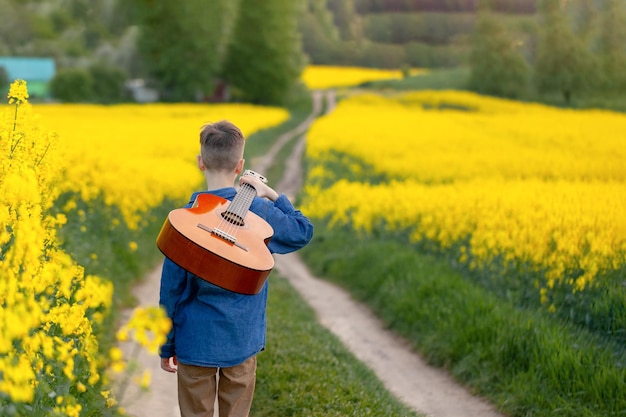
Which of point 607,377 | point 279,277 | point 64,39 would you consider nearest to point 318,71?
point 64,39

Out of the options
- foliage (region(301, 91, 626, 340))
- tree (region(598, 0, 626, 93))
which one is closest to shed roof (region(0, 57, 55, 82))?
tree (region(598, 0, 626, 93))

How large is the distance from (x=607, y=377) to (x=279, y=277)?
6.50 meters

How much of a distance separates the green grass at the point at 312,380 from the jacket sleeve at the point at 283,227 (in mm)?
1829

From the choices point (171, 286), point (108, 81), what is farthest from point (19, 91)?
point (108, 81)

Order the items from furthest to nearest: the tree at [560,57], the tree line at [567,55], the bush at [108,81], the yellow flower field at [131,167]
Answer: the bush at [108,81] < the tree line at [567,55] < the tree at [560,57] < the yellow flower field at [131,167]

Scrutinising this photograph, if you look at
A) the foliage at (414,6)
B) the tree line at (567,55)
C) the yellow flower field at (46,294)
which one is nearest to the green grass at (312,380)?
the yellow flower field at (46,294)

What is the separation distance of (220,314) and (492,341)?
161 inches

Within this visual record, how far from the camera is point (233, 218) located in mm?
3807

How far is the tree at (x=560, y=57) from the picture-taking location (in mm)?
53812

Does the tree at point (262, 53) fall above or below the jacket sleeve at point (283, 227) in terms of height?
below

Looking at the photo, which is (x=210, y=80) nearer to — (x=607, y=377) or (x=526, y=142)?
(x=526, y=142)

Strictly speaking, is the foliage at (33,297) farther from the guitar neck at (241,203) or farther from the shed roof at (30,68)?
the shed roof at (30,68)

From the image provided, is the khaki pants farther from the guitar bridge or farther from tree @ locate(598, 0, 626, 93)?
tree @ locate(598, 0, 626, 93)

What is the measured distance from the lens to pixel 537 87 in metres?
58.0
